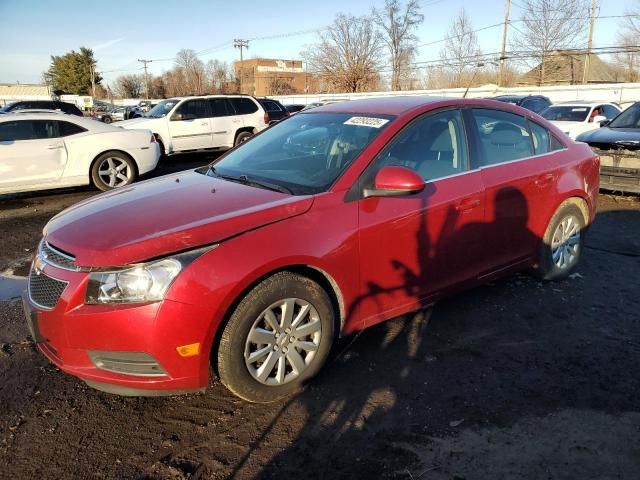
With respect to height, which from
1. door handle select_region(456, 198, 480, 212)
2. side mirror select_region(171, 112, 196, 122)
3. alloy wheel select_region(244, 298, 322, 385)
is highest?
side mirror select_region(171, 112, 196, 122)

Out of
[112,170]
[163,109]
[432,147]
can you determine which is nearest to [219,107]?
[163,109]

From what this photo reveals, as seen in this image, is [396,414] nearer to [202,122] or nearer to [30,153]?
[30,153]

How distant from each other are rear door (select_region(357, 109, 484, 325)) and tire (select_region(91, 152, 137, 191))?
6.89 metres

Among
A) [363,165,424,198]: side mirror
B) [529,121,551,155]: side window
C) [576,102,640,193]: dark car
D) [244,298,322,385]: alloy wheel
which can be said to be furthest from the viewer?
[576,102,640,193]: dark car

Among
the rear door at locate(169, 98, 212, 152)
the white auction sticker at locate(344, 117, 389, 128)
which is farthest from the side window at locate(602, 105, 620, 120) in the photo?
the white auction sticker at locate(344, 117, 389, 128)

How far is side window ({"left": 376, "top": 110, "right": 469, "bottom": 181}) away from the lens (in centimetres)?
354

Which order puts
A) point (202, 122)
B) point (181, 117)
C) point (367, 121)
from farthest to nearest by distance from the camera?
point (202, 122), point (181, 117), point (367, 121)

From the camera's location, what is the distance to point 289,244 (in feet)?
9.35

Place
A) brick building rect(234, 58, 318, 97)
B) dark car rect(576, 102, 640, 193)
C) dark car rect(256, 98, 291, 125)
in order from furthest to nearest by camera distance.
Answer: brick building rect(234, 58, 318, 97) < dark car rect(256, 98, 291, 125) < dark car rect(576, 102, 640, 193)

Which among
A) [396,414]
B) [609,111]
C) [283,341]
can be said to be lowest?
[396,414]

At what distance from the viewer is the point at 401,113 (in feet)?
11.9

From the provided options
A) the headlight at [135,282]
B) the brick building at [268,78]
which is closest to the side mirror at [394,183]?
the headlight at [135,282]

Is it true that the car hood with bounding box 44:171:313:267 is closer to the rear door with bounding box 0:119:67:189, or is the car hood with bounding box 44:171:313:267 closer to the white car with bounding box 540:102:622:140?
the rear door with bounding box 0:119:67:189

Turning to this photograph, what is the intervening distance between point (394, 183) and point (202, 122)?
11072 millimetres
